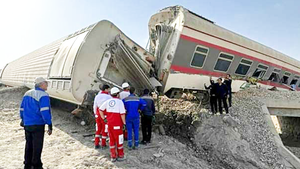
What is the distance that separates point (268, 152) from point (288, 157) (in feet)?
2.39

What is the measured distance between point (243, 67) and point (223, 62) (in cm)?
156

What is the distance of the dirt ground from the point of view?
4596mm

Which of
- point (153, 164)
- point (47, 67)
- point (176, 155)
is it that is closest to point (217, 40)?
point (176, 155)

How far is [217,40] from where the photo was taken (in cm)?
844

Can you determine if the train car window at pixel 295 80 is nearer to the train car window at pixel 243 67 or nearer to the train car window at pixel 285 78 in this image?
the train car window at pixel 285 78

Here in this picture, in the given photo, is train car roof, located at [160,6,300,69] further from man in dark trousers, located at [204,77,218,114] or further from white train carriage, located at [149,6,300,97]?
man in dark trousers, located at [204,77,218,114]

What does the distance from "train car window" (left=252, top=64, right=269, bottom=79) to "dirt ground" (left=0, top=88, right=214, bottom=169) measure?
643 centimetres

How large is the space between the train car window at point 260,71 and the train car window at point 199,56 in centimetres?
395

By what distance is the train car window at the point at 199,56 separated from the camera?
8.02 m

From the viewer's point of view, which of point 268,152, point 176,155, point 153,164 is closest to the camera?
point 153,164

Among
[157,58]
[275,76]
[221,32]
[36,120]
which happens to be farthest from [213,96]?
[275,76]

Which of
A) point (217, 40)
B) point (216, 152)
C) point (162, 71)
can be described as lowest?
point (216, 152)

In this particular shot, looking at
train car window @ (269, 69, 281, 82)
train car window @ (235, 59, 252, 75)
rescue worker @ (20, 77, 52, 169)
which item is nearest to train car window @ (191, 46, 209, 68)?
train car window @ (235, 59, 252, 75)

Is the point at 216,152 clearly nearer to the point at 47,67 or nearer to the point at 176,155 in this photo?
the point at 176,155
